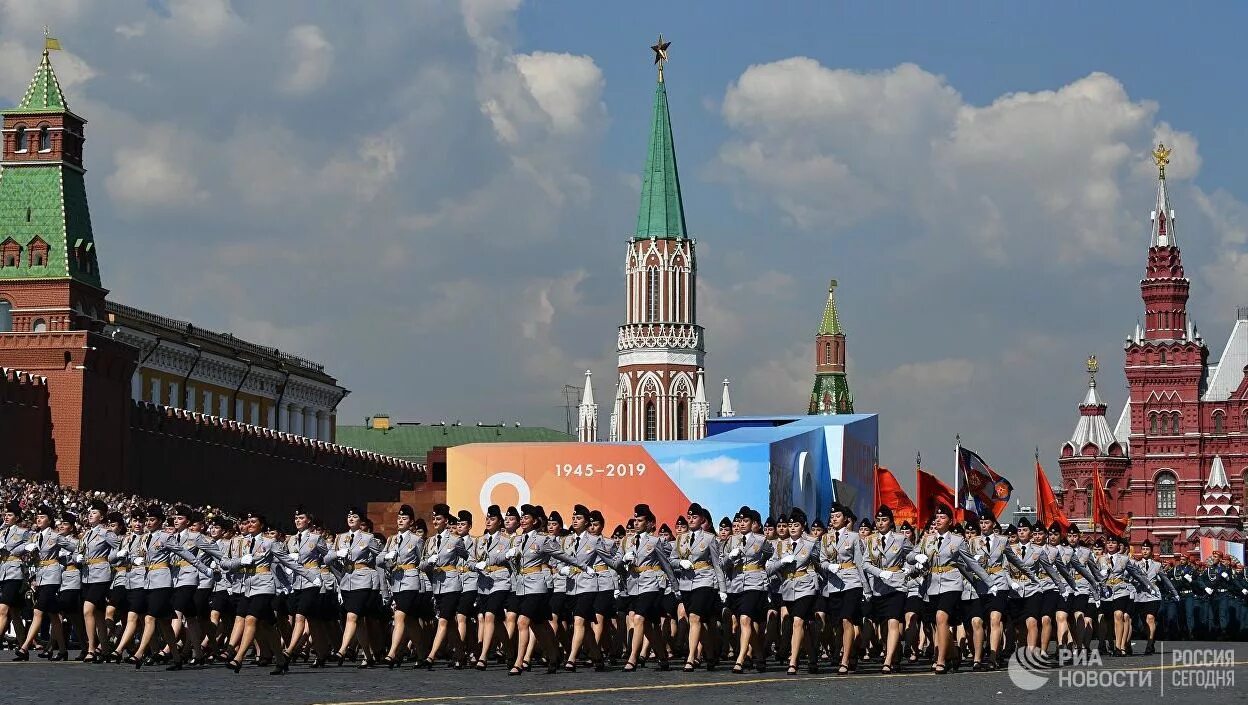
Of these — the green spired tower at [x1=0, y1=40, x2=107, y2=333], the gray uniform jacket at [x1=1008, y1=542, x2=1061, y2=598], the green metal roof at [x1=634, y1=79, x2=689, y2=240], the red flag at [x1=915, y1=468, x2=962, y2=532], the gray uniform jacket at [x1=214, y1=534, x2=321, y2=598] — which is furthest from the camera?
the green metal roof at [x1=634, y1=79, x2=689, y2=240]

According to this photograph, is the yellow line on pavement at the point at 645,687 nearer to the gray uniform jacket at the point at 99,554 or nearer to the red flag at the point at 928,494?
the gray uniform jacket at the point at 99,554

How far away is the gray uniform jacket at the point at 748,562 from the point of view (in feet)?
69.6

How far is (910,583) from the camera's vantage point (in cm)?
2145

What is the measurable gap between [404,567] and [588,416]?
4961 inches

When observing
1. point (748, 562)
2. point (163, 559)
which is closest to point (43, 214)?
point (163, 559)

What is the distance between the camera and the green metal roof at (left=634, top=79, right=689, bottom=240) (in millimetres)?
140875

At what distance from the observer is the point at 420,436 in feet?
482

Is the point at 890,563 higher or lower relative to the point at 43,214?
lower

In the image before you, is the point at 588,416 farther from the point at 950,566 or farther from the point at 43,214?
the point at 950,566

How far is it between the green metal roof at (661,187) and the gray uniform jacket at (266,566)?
120300mm

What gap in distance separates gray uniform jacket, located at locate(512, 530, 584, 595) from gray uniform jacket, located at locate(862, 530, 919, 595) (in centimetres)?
282

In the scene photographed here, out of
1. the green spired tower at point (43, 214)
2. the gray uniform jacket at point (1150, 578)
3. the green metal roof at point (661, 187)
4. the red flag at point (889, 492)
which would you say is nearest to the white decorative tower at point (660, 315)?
the green metal roof at point (661, 187)

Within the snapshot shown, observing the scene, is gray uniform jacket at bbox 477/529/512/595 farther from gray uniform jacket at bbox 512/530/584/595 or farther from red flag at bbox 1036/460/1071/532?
red flag at bbox 1036/460/1071/532

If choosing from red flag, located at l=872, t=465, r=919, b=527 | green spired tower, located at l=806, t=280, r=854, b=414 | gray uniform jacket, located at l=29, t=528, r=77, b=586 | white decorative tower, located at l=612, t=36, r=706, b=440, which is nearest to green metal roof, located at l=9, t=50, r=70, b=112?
red flag, located at l=872, t=465, r=919, b=527
